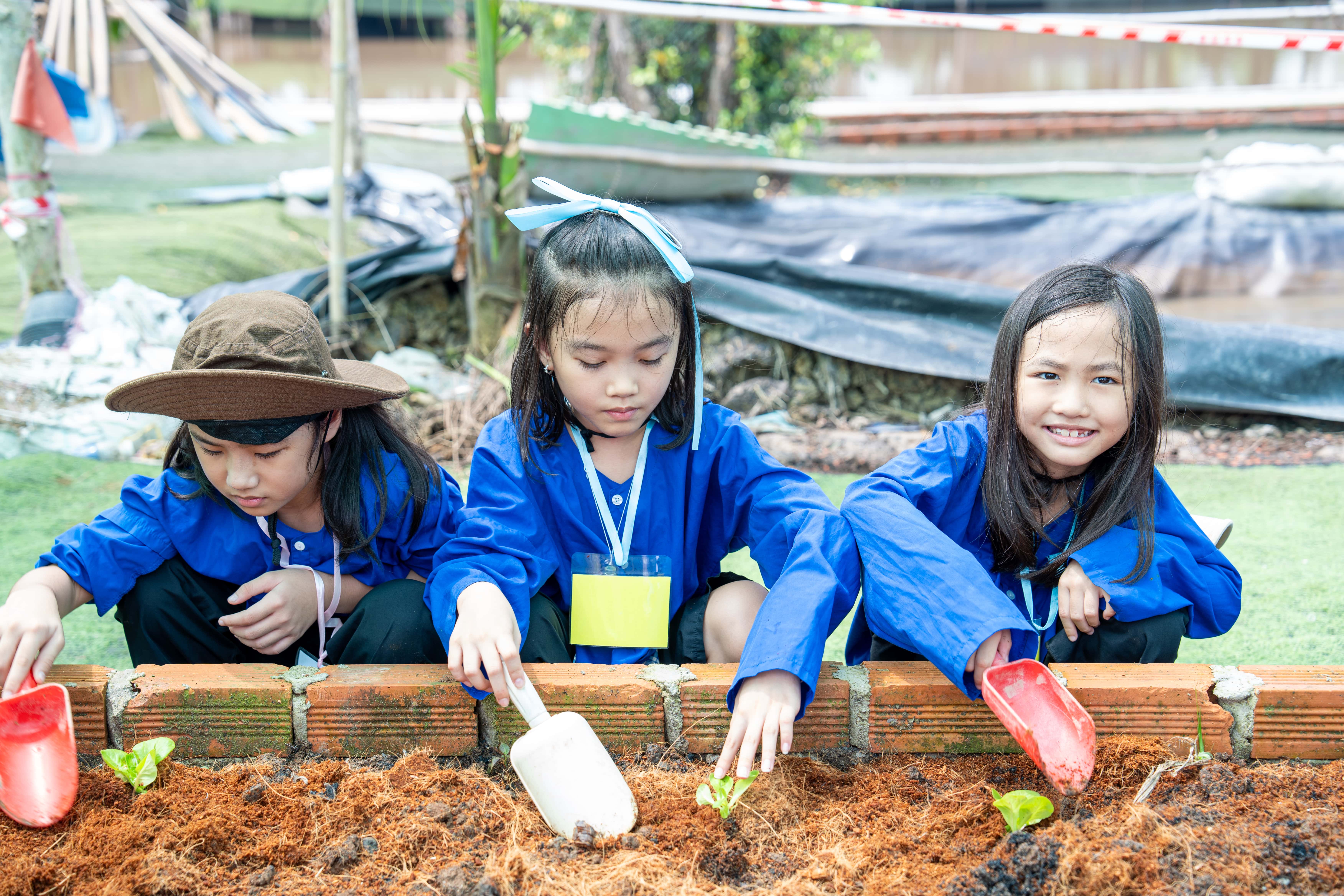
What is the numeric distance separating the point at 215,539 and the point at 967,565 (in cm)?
133

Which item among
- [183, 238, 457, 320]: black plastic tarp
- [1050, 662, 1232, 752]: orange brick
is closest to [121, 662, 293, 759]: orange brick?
[1050, 662, 1232, 752]: orange brick

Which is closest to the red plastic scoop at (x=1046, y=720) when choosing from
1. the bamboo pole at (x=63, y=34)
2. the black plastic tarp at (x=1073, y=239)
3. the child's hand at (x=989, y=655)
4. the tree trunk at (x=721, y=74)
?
the child's hand at (x=989, y=655)

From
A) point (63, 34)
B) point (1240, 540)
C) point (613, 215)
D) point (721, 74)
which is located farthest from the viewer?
point (63, 34)

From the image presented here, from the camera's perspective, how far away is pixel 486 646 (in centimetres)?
148

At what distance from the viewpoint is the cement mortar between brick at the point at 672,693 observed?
160 centimetres

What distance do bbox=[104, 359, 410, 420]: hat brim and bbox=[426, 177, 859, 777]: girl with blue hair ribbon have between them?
0.29 meters

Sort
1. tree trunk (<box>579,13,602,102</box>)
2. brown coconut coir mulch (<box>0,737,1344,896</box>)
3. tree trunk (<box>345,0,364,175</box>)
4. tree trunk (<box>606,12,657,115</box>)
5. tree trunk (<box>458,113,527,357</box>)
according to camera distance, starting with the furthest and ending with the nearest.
Result: tree trunk (<box>579,13,602,102</box>) → tree trunk (<box>606,12,657,115</box>) → tree trunk (<box>345,0,364,175</box>) → tree trunk (<box>458,113,527,357</box>) → brown coconut coir mulch (<box>0,737,1344,896</box>)

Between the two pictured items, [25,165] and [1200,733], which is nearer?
[1200,733]

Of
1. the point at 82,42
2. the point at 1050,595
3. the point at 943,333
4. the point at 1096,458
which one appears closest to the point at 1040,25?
the point at 943,333

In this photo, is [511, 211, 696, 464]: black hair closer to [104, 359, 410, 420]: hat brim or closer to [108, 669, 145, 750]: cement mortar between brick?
[104, 359, 410, 420]: hat brim

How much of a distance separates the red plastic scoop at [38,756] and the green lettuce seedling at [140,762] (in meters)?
0.05

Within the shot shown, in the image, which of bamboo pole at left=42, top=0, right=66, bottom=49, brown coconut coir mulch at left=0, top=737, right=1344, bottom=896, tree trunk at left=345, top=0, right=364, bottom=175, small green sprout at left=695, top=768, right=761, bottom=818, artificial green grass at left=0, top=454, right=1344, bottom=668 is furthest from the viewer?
bamboo pole at left=42, top=0, right=66, bottom=49

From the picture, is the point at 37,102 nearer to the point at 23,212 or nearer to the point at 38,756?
the point at 23,212

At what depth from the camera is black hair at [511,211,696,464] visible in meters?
1.65
